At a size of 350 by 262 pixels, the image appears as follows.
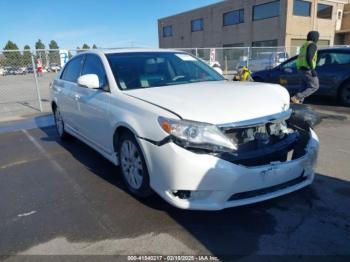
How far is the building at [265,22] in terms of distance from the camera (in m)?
32.9

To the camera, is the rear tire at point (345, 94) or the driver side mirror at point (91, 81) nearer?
the driver side mirror at point (91, 81)

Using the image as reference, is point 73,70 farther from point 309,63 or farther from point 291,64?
point 291,64

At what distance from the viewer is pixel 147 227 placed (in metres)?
3.03

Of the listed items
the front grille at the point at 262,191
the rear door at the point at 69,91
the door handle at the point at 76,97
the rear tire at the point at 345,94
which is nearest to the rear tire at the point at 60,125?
the rear door at the point at 69,91

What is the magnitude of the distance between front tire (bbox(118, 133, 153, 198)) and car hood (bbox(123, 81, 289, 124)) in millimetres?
497

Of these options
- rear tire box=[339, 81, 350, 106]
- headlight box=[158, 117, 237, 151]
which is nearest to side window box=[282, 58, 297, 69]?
rear tire box=[339, 81, 350, 106]

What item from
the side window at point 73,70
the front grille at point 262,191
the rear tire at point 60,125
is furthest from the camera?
the rear tire at point 60,125

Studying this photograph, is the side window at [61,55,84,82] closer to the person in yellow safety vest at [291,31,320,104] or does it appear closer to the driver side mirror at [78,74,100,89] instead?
the driver side mirror at [78,74,100,89]

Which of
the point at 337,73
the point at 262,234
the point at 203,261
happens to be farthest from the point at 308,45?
the point at 203,261

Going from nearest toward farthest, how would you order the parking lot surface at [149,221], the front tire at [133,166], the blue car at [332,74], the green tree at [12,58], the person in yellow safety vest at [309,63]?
1. the parking lot surface at [149,221]
2. the front tire at [133,166]
3. the person in yellow safety vest at [309,63]
4. the blue car at [332,74]
5. the green tree at [12,58]

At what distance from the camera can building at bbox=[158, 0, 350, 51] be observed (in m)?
32.9

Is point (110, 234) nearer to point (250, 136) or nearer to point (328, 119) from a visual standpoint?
point (250, 136)

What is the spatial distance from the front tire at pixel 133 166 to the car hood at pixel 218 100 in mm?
497

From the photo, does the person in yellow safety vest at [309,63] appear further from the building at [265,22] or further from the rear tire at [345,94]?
the building at [265,22]
